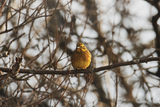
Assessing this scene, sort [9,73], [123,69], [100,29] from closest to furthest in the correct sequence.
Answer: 1. [9,73]
2. [123,69]
3. [100,29]

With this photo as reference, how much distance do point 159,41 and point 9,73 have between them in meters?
6.09

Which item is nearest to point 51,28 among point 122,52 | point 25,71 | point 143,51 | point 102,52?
point 102,52

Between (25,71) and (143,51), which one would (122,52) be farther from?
(25,71)

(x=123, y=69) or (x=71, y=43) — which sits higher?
(x=71, y=43)

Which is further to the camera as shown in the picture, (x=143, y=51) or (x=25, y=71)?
(x=143, y=51)

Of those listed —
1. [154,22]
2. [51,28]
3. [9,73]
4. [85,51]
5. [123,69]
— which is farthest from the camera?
[51,28]

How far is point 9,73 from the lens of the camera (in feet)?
9.00

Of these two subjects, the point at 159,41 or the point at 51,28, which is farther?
the point at 51,28

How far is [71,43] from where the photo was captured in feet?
28.3

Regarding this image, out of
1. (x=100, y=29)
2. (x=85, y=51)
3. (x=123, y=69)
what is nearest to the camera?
(x=85, y=51)

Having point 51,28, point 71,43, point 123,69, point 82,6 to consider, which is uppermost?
point 82,6

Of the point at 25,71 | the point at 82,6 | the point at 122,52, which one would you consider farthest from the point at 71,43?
the point at 25,71

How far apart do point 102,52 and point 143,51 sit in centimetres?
171

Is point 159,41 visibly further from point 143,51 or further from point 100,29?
point 100,29
